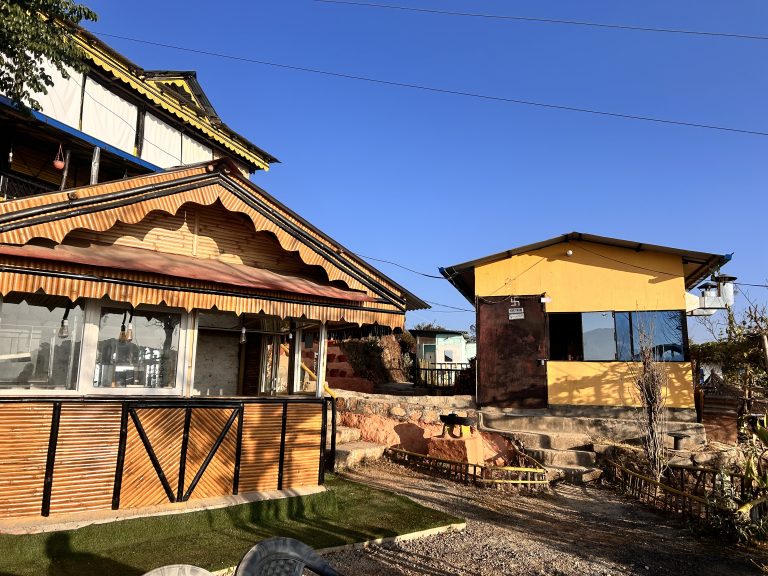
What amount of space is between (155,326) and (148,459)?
1.59 metres

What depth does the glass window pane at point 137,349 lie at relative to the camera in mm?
5836

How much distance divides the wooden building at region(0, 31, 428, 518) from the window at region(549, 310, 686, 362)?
9.31 meters

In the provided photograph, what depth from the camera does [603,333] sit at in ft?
49.6

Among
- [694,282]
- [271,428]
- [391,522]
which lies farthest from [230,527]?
[694,282]

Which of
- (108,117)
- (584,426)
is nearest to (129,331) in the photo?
(108,117)

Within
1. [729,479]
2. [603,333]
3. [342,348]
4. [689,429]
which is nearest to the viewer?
[729,479]

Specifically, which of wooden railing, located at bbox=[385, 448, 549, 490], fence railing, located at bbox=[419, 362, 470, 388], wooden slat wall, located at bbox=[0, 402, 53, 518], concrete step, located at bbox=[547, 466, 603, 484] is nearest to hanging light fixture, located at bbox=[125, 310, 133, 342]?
wooden slat wall, located at bbox=[0, 402, 53, 518]

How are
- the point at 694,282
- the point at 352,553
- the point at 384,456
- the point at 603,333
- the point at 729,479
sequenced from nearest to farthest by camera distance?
the point at 352,553
the point at 729,479
the point at 384,456
the point at 603,333
the point at 694,282

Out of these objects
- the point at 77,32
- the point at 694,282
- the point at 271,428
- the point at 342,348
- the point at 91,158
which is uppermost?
the point at 77,32

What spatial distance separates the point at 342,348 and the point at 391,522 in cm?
1900

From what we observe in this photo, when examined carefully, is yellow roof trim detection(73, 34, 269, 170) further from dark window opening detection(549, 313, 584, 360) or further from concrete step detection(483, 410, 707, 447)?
concrete step detection(483, 410, 707, 447)

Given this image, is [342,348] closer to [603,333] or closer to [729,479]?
[603,333]

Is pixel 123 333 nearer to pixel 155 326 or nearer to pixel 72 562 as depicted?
pixel 155 326

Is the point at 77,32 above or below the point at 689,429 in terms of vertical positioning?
above
